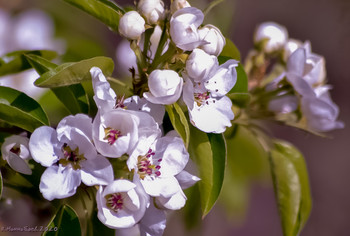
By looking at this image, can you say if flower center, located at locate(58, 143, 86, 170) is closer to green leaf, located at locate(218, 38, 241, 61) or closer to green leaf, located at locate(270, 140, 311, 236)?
green leaf, located at locate(218, 38, 241, 61)

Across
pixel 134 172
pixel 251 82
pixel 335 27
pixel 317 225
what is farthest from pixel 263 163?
pixel 335 27

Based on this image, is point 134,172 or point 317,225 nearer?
point 134,172

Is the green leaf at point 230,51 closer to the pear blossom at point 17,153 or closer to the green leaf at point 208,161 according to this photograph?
the green leaf at point 208,161

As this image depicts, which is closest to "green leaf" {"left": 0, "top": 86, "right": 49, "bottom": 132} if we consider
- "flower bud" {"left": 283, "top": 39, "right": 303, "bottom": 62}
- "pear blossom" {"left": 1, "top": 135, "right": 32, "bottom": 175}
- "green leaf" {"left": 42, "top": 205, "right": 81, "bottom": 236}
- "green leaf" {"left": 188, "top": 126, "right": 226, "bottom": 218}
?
"pear blossom" {"left": 1, "top": 135, "right": 32, "bottom": 175}

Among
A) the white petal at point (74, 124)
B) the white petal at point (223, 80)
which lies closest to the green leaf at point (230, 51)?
the white petal at point (223, 80)

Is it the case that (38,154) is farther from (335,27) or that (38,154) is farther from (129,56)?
(335,27)
